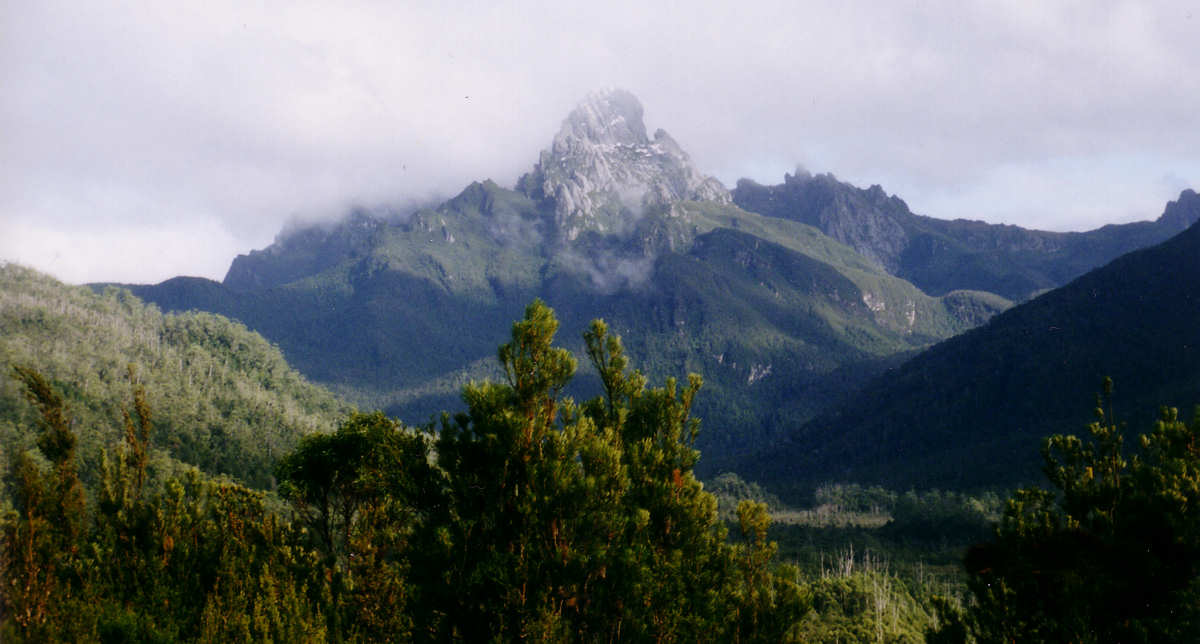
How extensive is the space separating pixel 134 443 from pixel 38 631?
13.7 ft

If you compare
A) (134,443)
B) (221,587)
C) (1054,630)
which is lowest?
(1054,630)

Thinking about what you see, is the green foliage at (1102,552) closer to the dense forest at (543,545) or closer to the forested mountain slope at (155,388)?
the dense forest at (543,545)

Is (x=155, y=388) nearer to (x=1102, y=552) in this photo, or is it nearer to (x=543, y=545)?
(x=543, y=545)

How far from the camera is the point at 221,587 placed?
14.6 m

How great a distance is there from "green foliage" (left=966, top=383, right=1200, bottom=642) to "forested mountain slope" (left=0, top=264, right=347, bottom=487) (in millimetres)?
114916

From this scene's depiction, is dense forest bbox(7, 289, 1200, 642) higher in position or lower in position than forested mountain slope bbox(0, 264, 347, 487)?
lower

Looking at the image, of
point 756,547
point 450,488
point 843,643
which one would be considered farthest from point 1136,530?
point 843,643

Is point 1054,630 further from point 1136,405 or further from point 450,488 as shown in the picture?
point 1136,405

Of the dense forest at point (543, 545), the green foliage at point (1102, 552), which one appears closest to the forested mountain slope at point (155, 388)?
the dense forest at point (543, 545)

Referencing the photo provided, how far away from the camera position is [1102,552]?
13766mm

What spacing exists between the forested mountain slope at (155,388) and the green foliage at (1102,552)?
11492cm

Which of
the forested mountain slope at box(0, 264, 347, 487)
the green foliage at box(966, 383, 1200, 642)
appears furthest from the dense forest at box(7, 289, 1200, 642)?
the forested mountain slope at box(0, 264, 347, 487)

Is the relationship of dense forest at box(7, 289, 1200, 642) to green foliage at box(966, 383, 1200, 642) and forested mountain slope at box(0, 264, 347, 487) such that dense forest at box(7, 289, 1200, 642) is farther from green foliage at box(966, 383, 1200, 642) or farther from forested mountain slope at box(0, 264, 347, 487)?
forested mountain slope at box(0, 264, 347, 487)

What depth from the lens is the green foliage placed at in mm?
13109
